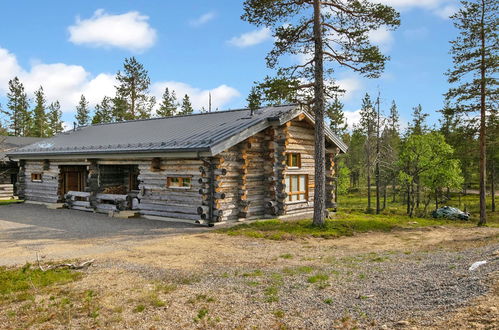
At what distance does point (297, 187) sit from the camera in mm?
19297

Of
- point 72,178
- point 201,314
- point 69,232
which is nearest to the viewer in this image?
point 201,314

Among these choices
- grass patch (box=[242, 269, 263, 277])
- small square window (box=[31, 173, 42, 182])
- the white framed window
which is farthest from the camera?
small square window (box=[31, 173, 42, 182])

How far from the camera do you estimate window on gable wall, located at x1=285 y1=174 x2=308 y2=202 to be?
61.3ft

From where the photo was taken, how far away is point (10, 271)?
8469 mm

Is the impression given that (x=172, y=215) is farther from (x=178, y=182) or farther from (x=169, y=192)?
(x=178, y=182)

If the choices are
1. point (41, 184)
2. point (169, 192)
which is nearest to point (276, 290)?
point (169, 192)

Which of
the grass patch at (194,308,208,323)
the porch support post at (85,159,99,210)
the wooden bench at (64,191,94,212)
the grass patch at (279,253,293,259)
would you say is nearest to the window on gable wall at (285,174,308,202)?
the grass patch at (279,253,293,259)

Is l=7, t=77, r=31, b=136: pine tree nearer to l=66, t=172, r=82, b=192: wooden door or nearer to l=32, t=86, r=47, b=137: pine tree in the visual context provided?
l=32, t=86, r=47, b=137: pine tree

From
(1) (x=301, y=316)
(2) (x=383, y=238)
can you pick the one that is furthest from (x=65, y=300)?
(2) (x=383, y=238)

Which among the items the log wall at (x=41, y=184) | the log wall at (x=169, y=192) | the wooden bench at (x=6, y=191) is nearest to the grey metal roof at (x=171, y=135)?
the log wall at (x=169, y=192)

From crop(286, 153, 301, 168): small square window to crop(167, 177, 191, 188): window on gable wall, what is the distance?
5.20 meters

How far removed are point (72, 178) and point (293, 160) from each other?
1410 centimetres

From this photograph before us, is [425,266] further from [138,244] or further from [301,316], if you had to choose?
[138,244]

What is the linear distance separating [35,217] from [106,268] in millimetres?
11607
